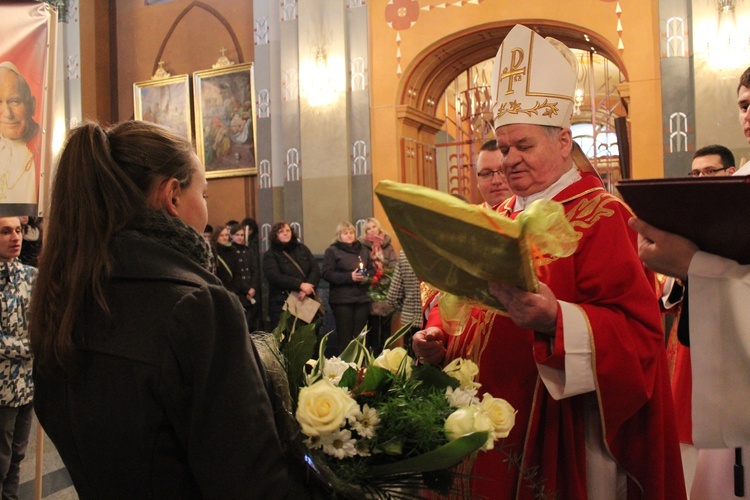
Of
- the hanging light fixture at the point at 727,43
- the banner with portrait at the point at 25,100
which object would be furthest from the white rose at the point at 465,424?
the hanging light fixture at the point at 727,43

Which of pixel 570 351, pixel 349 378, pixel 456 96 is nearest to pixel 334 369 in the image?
pixel 349 378

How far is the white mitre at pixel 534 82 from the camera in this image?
233 centimetres

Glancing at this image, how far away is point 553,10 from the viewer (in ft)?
27.7

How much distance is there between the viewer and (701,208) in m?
1.47

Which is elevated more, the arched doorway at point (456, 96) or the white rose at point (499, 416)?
the arched doorway at point (456, 96)

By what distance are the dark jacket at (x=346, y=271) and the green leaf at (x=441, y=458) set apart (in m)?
6.15

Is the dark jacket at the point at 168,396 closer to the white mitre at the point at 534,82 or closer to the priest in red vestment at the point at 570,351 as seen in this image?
the priest in red vestment at the point at 570,351

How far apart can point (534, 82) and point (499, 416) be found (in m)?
1.33

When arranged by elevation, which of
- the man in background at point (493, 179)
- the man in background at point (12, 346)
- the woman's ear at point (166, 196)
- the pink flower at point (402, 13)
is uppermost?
the pink flower at point (402, 13)

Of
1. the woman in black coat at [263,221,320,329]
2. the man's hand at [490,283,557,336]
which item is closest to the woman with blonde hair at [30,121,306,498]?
the man's hand at [490,283,557,336]

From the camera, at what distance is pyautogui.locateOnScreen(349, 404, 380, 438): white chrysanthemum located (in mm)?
1394

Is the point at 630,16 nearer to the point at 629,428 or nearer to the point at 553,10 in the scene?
the point at 553,10

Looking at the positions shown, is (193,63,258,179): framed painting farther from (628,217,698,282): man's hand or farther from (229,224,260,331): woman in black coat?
(628,217,698,282): man's hand

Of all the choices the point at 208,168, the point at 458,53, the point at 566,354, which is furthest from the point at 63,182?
the point at 208,168
